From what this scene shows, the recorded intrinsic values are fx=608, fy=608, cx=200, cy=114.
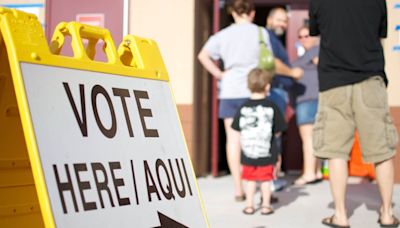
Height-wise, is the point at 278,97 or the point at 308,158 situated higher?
the point at 278,97

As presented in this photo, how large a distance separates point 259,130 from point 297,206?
0.73 metres

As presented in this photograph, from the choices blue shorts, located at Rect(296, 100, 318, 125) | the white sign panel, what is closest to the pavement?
blue shorts, located at Rect(296, 100, 318, 125)

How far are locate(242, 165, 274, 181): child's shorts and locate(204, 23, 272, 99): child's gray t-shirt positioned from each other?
676 mm

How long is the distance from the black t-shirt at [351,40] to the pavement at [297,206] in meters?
0.96

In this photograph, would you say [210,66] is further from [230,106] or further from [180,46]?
[180,46]

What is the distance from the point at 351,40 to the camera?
3771mm

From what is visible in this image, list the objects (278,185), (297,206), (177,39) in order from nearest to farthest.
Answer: (297,206), (278,185), (177,39)

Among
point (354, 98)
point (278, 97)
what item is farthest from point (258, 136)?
point (278, 97)

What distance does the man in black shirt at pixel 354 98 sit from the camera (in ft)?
12.2

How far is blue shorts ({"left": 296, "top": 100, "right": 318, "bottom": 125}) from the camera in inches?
243

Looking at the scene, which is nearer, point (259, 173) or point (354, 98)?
point (354, 98)

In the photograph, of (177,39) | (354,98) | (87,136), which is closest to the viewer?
(87,136)

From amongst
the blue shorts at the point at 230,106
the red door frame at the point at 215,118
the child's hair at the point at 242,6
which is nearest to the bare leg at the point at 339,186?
the blue shorts at the point at 230,106

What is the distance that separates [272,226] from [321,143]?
0.61 m
